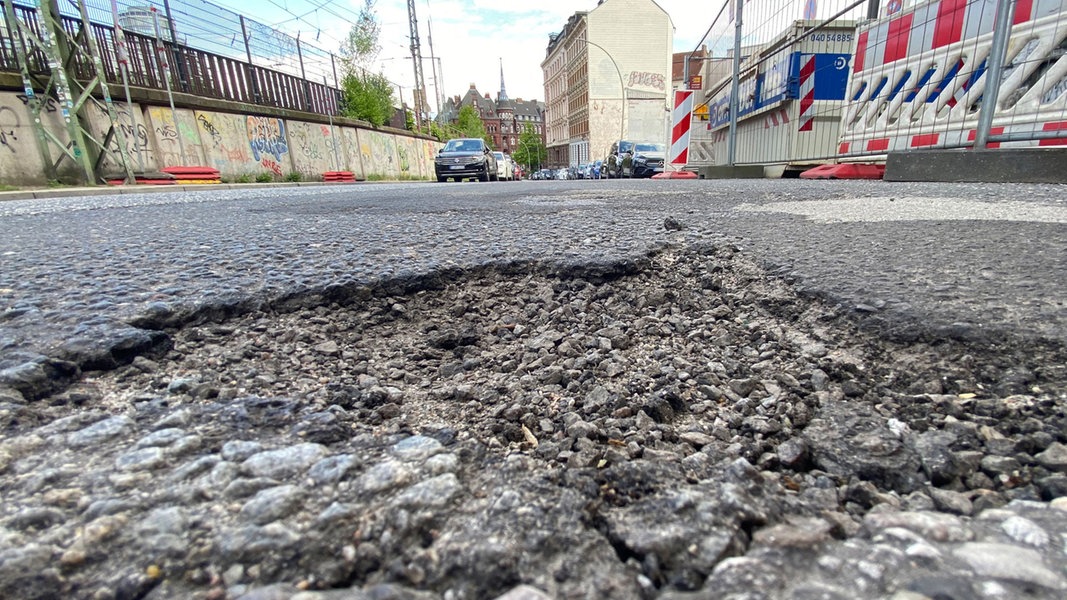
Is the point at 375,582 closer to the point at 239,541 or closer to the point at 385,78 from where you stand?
the point at 239,541

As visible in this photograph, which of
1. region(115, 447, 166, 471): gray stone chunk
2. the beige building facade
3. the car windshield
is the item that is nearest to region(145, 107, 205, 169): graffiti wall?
the car windshield

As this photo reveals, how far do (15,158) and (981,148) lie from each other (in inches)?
553

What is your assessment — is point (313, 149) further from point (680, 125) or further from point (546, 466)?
point (546, 466)

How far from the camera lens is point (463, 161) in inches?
723

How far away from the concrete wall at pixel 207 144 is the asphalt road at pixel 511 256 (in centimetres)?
869

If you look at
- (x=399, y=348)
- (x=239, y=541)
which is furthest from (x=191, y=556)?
(x=399, y=348)

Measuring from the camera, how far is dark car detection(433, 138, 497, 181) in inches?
721

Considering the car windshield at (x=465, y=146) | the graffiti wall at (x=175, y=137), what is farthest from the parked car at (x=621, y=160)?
the graffiti wall at (x=175, y=137)

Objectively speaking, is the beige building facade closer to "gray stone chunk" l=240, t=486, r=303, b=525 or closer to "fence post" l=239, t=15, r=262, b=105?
"fence post" l=239, t=15, r=262, b=105

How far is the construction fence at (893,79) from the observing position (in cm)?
446

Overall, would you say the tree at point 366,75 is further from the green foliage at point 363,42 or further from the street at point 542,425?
the street at point 542,425

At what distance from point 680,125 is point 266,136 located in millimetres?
12358

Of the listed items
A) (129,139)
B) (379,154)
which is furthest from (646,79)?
(129,139)

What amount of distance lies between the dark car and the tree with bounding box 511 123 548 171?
166 ft
